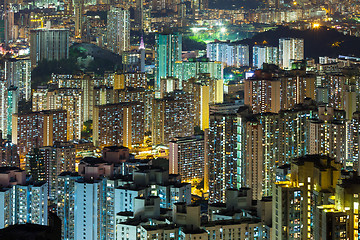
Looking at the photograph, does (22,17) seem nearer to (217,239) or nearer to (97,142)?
(97,142)

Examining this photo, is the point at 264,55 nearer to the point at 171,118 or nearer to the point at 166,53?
the point at 166,53

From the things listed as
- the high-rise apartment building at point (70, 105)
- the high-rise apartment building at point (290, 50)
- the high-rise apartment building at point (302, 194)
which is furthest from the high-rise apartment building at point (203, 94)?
the high-rise apartment building at point (302, 194)

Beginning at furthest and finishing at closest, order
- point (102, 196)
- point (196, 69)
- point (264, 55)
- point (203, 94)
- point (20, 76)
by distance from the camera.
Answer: point (264, 55)
point (196, 69)
point (20, 76)
point (203, 94)
point (102, 196)

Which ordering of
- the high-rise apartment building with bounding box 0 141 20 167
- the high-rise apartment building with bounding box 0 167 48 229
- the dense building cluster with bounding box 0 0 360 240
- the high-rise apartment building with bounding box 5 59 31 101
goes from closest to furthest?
the dense building cluster with bounding box 0 0 360 240 < the high-rise apartment building with bounding box 0 167 48 229 < the high-rise apartment building with bounding box 0 141 20 167 < the high-rise apartment building with bounding box 5 59 31 101

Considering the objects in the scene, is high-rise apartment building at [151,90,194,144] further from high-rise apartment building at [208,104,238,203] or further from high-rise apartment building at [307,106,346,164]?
high-rise apartment building at [307,106,346,164]

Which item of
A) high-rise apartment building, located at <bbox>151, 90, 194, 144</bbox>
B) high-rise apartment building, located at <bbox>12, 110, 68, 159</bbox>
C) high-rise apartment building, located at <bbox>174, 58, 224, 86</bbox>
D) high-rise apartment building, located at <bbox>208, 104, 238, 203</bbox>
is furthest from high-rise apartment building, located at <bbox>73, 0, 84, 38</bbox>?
high-rise apartment building, located at <bbox>208, 104, 238, 203</bbox>

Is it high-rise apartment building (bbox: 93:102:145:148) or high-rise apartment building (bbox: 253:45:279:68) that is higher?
high-rise apartment building (bbox: 253:45:279:68)

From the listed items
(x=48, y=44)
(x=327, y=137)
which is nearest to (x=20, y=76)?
(x=48, y=44)
